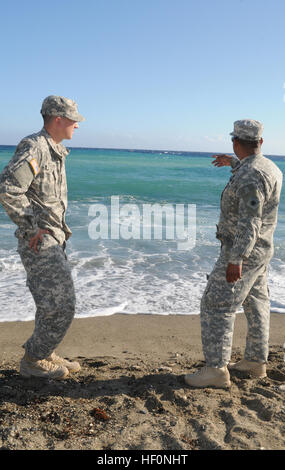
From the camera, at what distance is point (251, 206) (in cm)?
332

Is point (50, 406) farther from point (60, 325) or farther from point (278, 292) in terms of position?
point (278, 292)

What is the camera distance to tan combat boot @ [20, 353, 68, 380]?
3.77 m

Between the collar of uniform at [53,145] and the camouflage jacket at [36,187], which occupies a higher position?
the collar of uniform at [53,145]

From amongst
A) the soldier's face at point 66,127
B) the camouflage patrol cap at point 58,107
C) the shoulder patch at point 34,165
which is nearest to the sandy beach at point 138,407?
the shoulder patch at point 34,165

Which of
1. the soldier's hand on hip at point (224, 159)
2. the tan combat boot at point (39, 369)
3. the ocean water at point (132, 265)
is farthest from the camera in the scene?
the ocean water at point (132, 265)

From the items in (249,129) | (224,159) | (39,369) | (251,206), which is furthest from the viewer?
(224,159)

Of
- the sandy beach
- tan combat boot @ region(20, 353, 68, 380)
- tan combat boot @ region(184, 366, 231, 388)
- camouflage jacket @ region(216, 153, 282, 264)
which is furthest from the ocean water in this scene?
camouflage jacket @ region(216, 153, 282, 264)

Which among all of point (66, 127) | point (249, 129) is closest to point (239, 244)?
point (249, 129)

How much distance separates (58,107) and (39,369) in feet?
7.02

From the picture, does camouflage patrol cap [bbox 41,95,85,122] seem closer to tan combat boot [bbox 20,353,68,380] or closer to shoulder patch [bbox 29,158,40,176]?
shoulder patch [bbox 29,158,40,176]

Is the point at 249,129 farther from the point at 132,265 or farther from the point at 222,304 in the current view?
the point at 132,265

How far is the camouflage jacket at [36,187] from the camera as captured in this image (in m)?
3.22

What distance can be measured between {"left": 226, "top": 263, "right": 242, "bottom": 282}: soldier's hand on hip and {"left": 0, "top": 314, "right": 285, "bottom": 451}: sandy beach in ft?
3.12

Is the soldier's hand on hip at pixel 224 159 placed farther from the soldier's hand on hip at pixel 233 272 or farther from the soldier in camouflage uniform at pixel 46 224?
the soldier in camouflage uniform at pixel 46 224
